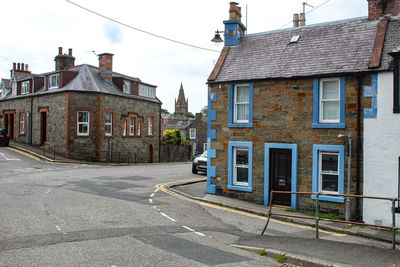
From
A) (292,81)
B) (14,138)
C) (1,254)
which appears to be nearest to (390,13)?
(292,81)

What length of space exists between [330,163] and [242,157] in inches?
141

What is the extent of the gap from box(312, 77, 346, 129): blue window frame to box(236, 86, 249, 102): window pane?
2918 mm

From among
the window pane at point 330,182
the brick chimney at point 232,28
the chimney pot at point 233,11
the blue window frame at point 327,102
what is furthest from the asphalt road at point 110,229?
the chimney pot at point 233,11

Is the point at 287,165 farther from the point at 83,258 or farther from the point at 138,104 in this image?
the point at 138,104

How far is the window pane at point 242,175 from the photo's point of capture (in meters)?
14.8

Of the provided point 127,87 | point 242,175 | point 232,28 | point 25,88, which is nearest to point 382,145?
point 242,175

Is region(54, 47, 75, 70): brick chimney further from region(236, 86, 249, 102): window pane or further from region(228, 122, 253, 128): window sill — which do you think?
region(228, 122, 253, 128): window sill

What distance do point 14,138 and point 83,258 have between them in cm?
3431

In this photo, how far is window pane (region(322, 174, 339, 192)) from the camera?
1270cm

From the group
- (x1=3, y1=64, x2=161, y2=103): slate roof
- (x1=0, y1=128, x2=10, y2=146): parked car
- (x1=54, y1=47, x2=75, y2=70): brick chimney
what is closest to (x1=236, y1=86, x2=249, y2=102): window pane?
(x1=3, y1=64, x2=161, y2=103): slate roof

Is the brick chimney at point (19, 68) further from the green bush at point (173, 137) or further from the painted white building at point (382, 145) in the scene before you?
the painted white building at point (382, 145)

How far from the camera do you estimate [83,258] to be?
21.4 feet

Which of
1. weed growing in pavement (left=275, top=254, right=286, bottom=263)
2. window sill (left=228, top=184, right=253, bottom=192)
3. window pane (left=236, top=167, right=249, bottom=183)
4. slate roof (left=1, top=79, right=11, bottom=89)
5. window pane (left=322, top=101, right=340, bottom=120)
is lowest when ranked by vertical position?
weed growing in pavement (left=275, top=254, right=286, bottom=263)

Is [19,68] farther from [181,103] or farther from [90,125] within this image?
[181,103]
